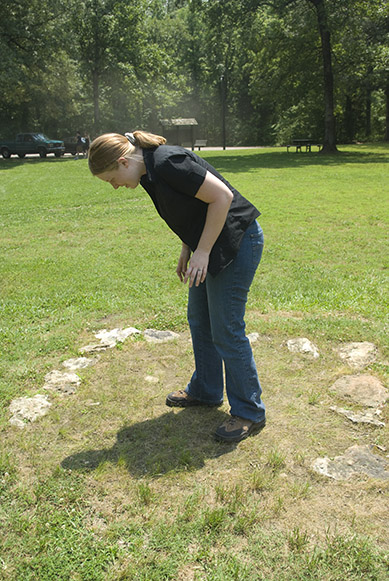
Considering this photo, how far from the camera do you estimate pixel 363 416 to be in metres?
3.04

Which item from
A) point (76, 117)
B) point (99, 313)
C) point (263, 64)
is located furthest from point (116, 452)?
point (76, 117)

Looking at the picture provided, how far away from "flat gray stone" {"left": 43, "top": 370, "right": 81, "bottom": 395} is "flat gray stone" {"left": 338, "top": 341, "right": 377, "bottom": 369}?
6.64 feet

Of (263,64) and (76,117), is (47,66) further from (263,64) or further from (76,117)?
(76,117)

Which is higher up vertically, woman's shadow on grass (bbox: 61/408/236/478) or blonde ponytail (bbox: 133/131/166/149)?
blonde ponytail (bbox: 133/131/166/149)

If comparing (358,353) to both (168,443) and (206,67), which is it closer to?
(168,443)

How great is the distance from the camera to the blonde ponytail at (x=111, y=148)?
243 centimetres

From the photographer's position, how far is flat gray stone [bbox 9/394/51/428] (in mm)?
3105

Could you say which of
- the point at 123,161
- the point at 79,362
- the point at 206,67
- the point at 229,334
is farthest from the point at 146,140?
the point at 206,67

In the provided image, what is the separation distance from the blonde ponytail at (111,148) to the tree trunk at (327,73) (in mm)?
22630

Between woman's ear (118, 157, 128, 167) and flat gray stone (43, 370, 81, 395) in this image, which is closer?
woman's ear (118, 157, 128, 167)

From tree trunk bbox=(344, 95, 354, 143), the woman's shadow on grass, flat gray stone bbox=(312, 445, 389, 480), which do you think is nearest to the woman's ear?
the woman's shadow on grass

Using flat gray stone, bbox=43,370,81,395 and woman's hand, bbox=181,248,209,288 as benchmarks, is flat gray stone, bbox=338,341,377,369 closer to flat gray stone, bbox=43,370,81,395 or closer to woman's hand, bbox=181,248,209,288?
woman's hand, bbox=181,248,209,288

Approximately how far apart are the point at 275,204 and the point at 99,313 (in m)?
6.80

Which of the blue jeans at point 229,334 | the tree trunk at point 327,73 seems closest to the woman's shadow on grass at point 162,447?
the blue jeans at point 229,334
